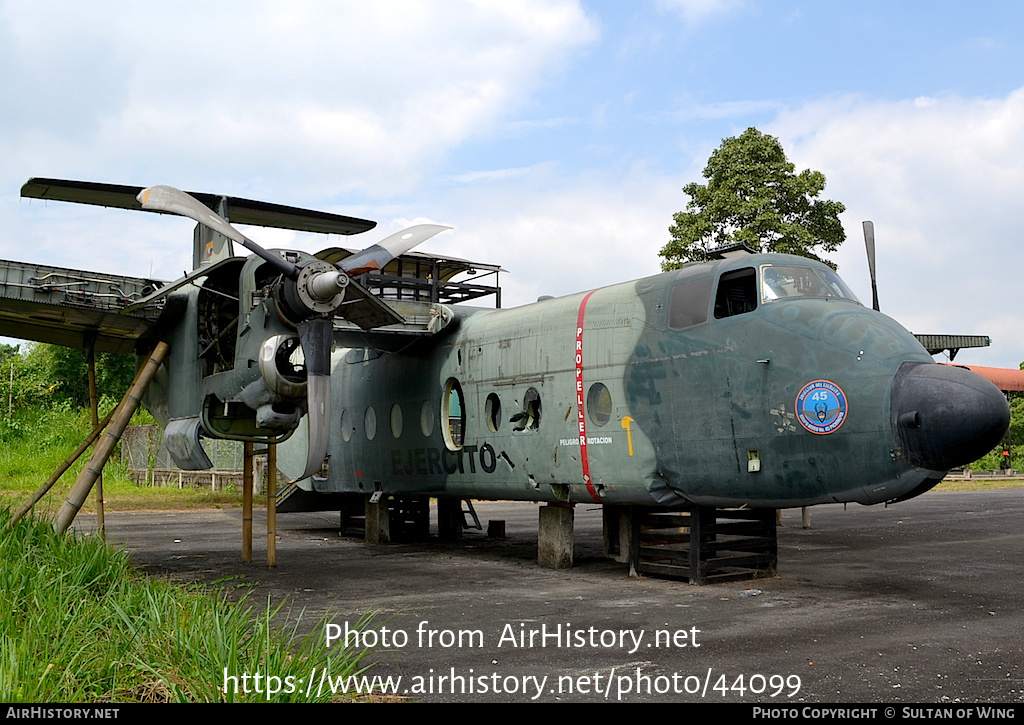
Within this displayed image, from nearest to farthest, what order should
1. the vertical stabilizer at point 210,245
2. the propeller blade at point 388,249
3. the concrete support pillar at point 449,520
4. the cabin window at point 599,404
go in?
the cabin window at point 599,404 → the propeller blade at point 388,249 → the vertical stabilizer at point 210,245 → the concrete support pillar at point 449,520

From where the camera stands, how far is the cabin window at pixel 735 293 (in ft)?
35.9

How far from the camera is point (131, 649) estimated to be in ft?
20.3

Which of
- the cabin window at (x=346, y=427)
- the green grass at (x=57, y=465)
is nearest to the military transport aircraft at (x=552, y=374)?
the cabin window at (x=346, y=427)

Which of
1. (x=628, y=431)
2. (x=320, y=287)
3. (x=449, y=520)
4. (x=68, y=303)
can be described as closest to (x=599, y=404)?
(x=628, y=431)

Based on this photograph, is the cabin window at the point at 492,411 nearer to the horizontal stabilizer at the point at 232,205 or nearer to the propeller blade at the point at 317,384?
the propeller blade at the point at 317,384

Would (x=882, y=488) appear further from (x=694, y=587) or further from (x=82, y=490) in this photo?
(x=82, y=490)

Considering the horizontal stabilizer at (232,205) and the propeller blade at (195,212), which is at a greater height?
the horizontal stabilizer at (232,205)

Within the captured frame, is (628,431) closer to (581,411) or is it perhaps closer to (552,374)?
(581,411)

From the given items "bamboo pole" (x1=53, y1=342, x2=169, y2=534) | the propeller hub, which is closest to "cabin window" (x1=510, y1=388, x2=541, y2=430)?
the propeller hub

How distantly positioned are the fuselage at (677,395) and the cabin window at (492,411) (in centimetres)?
2

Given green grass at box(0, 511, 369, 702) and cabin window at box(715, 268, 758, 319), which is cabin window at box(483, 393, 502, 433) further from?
green grass at box(0, 511, 369, 702)

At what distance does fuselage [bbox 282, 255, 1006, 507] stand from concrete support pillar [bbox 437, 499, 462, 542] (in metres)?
2.50

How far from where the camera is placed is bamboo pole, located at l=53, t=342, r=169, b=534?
12312mm

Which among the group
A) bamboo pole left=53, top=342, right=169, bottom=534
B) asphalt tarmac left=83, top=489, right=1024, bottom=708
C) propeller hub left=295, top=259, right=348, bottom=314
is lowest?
asphalt tarmac left=83, top=489, right=1024, bottom=708
